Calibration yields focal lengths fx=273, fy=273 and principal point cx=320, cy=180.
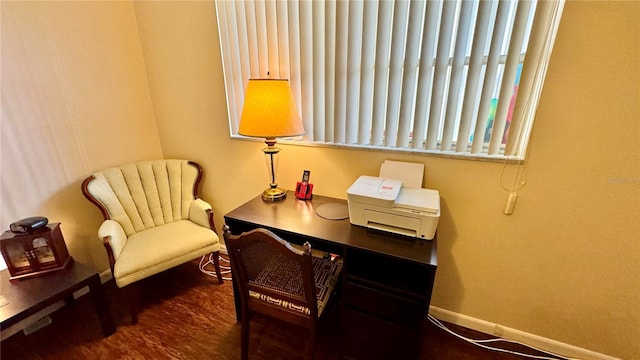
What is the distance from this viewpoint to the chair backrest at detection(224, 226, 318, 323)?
1.05 m

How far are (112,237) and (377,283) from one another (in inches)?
60.4

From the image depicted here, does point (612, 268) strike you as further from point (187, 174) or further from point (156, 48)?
point (156, 48)

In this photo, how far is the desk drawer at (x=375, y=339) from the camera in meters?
1.21

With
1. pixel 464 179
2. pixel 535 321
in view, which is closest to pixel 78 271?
pixel 464 179

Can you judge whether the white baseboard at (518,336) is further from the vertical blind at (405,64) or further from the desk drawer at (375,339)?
the vertical blind at (405,64)

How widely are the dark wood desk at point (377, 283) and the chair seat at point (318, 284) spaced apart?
0.35ft

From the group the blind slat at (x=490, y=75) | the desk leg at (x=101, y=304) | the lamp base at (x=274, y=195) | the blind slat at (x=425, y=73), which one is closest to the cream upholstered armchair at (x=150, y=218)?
the desk leg at (x=101, y=304)

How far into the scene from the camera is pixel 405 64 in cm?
138

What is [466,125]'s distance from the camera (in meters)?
1.36

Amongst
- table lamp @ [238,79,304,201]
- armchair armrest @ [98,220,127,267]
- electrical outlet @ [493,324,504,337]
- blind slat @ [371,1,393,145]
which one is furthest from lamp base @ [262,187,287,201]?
electrical outlet @ [493,324,504,337]

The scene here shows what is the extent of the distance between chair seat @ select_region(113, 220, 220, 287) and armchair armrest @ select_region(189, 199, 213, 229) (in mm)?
37

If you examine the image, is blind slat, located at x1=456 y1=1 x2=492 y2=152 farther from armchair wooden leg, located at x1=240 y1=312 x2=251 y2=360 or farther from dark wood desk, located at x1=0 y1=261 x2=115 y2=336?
dark wood desk, located at x1=0 y1=261 x2=115 y2=336

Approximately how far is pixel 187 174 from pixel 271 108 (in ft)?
3.51

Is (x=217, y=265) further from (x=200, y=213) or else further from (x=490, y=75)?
(x=490, y=75)
